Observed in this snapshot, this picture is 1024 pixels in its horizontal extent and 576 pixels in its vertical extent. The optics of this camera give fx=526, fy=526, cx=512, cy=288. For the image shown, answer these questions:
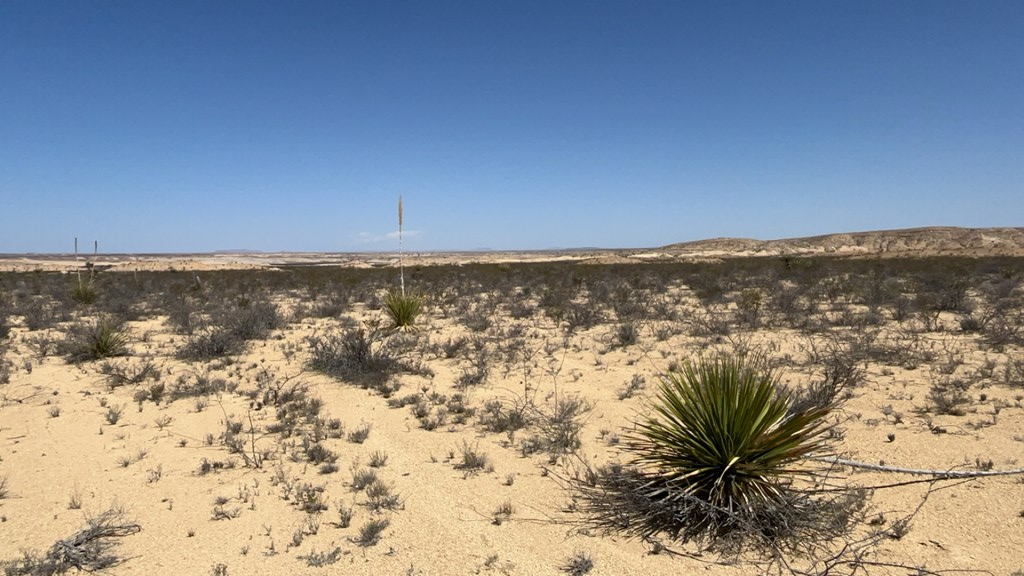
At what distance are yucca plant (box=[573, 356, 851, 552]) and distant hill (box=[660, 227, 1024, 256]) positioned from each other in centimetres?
5853

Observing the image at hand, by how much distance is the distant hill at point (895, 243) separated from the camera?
55.3 metres

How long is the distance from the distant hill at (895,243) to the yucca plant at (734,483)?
58.5 m

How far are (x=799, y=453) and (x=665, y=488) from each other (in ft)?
2.91

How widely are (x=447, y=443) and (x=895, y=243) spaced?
7446 cm

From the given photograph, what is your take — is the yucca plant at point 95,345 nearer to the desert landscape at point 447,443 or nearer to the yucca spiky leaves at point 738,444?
the desert landscape at point 447,443

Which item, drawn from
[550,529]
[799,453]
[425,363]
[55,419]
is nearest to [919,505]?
[799,453]

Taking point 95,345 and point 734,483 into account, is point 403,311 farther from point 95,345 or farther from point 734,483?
point 734,483

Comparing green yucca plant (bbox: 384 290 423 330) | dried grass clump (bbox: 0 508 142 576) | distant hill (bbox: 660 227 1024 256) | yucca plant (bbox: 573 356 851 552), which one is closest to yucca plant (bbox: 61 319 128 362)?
green yucca plant (bbox: 384 290 423 330)

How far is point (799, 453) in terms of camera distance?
11.2 feet

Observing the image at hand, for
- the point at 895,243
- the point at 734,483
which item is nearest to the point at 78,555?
the point at 734,483

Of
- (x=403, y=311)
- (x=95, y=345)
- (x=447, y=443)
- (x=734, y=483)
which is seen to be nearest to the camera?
(x=734, y=483)

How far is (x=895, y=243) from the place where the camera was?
63.0 metres

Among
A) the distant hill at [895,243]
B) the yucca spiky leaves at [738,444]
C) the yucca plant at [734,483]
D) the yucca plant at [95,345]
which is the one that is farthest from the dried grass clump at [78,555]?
the distant hill at [895,243]

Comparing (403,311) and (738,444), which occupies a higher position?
(403,311)
